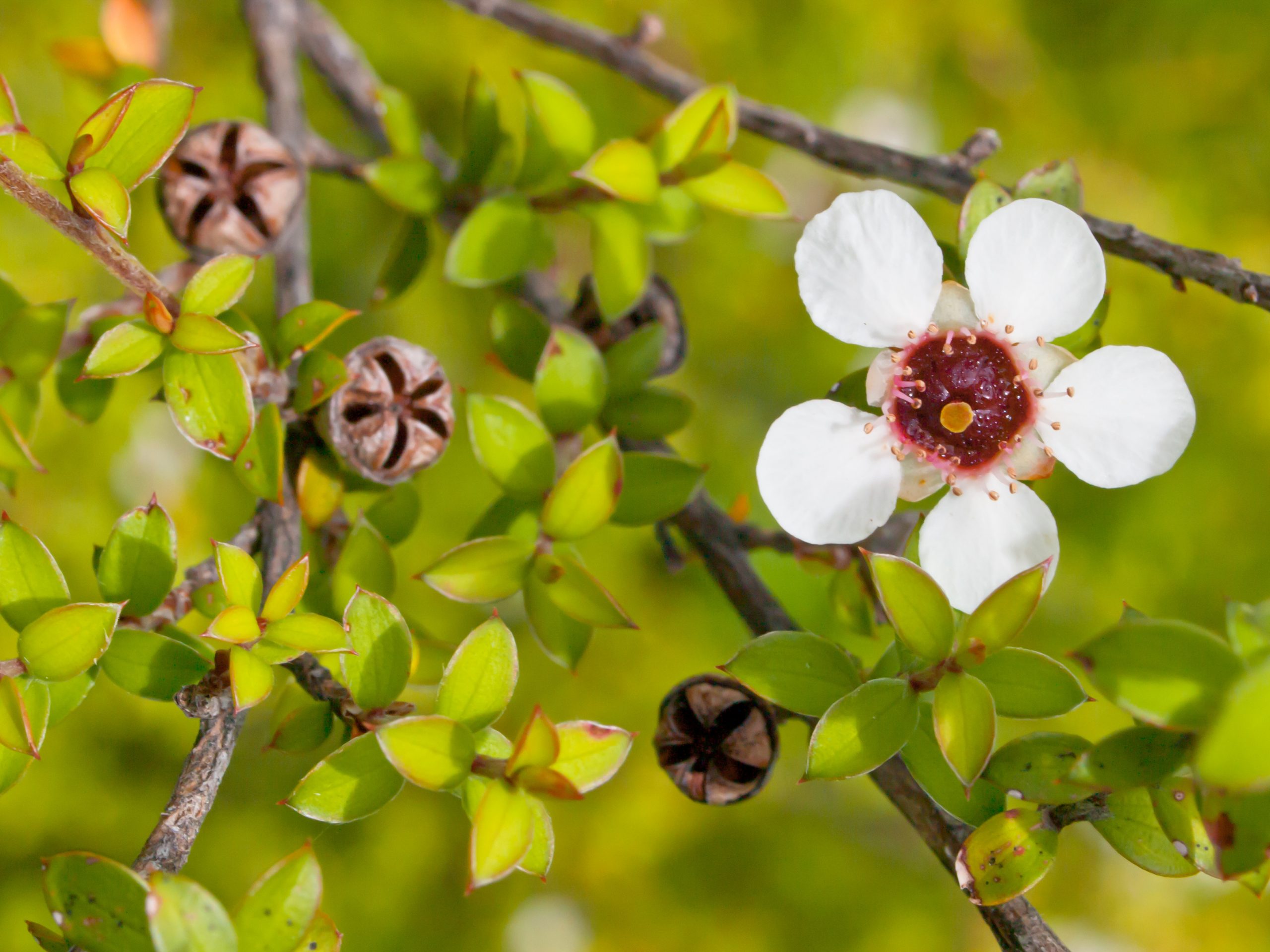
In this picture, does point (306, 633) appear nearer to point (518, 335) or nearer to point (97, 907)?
point (97, 907)

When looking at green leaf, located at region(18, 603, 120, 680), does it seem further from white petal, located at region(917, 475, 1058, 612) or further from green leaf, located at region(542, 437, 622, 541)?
white petal, located at region(917, 475, 1058, 612)

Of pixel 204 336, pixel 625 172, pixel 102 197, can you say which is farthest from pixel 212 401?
pixel 625 172

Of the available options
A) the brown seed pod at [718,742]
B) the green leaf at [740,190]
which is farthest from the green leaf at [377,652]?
the green leaf at [740,190]

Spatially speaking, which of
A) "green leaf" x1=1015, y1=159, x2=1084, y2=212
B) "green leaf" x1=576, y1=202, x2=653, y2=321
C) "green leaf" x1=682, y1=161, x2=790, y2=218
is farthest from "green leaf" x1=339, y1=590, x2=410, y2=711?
"green leaf" x1=1015, y1=159, x2=1084, y2=212

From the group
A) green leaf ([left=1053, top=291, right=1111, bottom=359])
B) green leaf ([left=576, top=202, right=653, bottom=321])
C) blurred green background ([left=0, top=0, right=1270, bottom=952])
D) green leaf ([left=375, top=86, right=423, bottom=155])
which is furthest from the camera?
blurred green background ([left=0, top=0, right=1270, bottom=952])

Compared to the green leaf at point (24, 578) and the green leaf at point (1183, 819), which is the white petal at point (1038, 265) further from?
the green leaf at point (24, 578)
